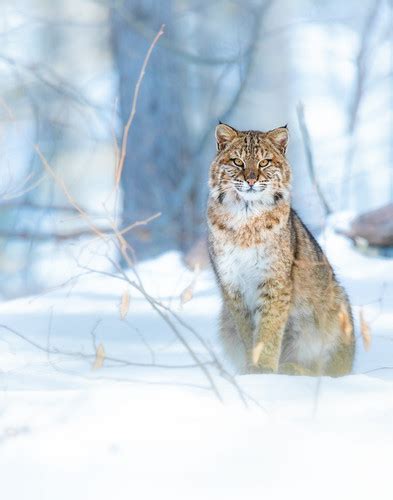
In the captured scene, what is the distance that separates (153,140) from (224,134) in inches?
200

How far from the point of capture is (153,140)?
9.57 meters

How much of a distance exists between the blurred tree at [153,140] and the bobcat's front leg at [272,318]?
5040 mm

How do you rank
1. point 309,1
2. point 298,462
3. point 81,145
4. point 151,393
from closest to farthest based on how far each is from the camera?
point 298,462, point 151,393, point 81,145, point 309,1

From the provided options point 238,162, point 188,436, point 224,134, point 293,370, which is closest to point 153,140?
point 224,134

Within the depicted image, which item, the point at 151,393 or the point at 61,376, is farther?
the point at 61,376

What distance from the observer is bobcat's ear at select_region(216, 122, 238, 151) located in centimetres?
454

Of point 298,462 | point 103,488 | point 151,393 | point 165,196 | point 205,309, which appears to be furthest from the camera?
point 165,196

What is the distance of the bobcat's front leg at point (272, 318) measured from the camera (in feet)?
14.3

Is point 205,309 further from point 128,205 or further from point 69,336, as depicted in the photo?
point 128,205

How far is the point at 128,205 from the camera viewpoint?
9680mm

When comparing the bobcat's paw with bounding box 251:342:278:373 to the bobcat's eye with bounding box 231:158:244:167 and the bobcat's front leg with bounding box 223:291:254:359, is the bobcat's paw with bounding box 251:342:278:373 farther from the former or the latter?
the bobcat's eye with bounding box 231:158:244:167

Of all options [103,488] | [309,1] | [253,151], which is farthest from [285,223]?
[309,1]

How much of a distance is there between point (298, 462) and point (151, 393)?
674 millimetres

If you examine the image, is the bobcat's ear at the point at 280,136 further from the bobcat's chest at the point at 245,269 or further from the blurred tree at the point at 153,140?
the blurred tree at the point at 153,140
